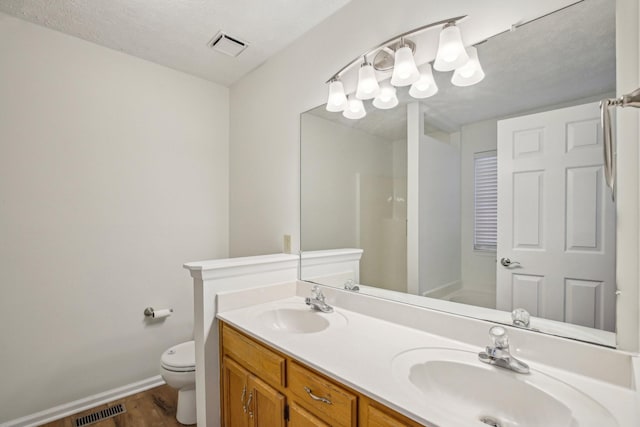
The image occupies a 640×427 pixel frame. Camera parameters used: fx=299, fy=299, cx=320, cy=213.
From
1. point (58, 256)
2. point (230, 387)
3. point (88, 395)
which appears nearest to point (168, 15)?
point (58, 256)

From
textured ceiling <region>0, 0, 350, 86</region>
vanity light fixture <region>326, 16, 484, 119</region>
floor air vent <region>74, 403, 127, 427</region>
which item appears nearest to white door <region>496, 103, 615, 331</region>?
vanity light fixture <region>326, 16, 484, 119</region>

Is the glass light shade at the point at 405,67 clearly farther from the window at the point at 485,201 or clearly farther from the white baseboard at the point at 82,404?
the white baseboard at the point at 82,404

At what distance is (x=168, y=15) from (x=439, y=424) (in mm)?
2272

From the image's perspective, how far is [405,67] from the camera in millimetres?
1328

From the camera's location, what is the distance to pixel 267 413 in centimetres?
123

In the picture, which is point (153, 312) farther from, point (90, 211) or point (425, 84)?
point (425, 84)

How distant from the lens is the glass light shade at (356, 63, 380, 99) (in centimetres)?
149

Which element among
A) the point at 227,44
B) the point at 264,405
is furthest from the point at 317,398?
the point at 227,44

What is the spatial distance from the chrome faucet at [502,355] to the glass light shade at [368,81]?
1172mm

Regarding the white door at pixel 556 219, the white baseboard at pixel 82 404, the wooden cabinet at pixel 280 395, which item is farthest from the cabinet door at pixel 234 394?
the white door at pixel 556 219

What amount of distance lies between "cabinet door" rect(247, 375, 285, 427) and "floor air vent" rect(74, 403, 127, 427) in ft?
4.02

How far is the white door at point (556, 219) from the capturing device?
0.92 m

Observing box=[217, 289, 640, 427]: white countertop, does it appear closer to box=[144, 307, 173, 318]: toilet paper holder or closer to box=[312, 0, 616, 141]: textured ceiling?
box=[312, 0, 616, 141]: textured ceiling

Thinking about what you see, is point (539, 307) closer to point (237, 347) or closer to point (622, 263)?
point (622, 263)
